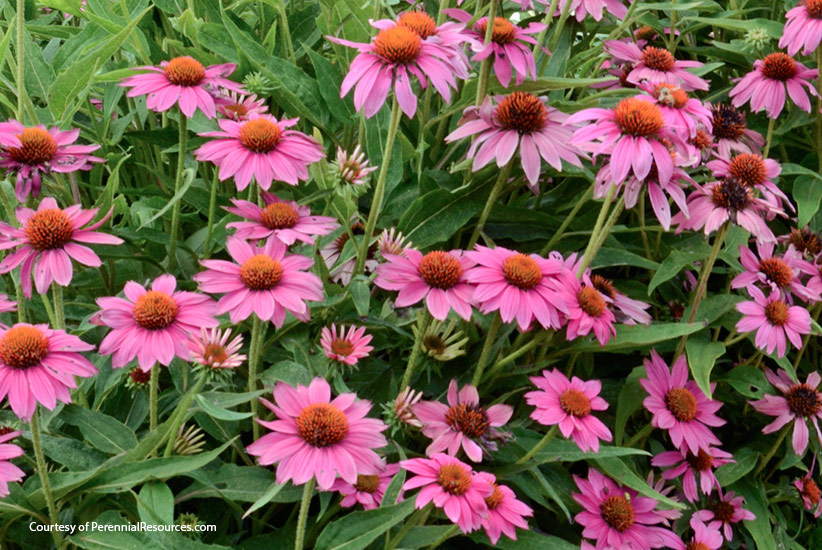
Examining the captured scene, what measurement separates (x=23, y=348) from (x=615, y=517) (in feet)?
2.15

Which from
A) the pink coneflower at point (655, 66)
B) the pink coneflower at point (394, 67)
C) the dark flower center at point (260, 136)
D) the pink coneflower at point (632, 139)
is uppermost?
the pink coneflower at point (394, 67)

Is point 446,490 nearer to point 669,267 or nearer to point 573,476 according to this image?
point 573,476

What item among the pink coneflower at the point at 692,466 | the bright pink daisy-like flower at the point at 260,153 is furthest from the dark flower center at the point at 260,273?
the pink coneflower at the point at 692,466

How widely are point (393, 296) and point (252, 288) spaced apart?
240mm

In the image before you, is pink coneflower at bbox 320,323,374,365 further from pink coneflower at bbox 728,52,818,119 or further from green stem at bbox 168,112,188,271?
pink coneflower at bbox 728,52,818,119

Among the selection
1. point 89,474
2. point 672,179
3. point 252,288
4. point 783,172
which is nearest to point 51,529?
point 89,474

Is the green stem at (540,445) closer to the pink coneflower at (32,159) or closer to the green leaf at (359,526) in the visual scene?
the green leaf at (359,526)

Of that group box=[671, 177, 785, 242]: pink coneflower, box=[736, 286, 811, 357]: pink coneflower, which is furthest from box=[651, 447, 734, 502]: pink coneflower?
box=[671, 177, 785, 242]: pink coneflower

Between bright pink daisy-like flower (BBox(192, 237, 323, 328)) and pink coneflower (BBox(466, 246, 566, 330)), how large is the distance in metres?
0.17

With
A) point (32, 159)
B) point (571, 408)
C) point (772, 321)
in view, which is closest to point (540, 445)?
point (571, 408)

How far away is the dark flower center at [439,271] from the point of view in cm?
84

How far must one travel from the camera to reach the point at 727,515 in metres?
1.13

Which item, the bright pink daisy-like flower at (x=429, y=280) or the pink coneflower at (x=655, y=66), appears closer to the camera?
the bright pink daisy-like flower at (x=429, y=280)

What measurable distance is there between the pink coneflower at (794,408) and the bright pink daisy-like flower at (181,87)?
815mm
